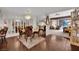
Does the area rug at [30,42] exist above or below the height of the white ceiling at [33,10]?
below

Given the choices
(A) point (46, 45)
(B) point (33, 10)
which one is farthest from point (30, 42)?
(B) point (33, 10)

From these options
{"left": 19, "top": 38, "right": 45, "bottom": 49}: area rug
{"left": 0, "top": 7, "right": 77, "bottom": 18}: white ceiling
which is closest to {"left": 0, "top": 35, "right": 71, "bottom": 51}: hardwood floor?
{"left": 19, "top": 38, "right": 45, "bottom": 49}: area rug

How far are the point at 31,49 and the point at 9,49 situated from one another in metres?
0.33

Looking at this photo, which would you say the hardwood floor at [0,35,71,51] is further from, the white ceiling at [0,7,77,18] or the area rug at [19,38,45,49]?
the white ceiling at [0,7,77,18]

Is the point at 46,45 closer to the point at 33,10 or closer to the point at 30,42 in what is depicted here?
the point at 30,42

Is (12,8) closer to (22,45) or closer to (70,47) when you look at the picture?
(22,45)

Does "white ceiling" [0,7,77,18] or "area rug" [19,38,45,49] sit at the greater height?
"white ceiling" [0,7,77,18]

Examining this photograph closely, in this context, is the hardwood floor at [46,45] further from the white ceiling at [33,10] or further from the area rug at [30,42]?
the white ceiling at [33,10]

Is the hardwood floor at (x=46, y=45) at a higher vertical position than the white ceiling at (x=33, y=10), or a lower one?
lower

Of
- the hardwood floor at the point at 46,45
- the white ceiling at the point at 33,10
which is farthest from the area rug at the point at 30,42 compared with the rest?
the white ceiling at the point at 33,10

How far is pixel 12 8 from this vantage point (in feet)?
9.96
